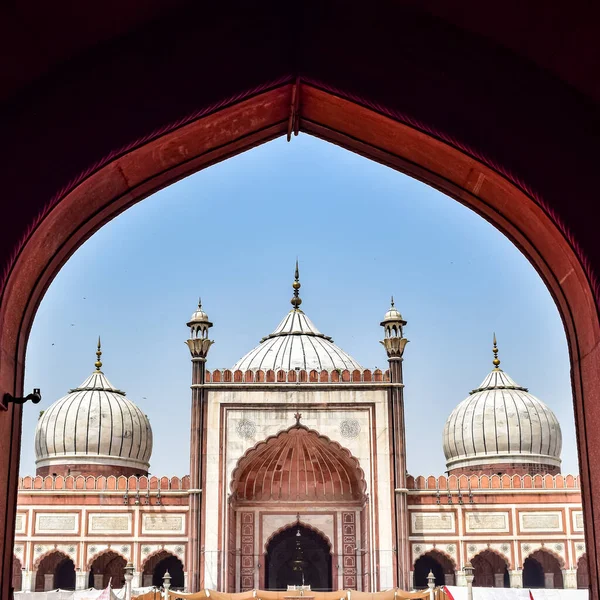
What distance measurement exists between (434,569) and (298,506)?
3240mm

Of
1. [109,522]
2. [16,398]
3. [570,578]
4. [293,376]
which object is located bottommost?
[570,578]

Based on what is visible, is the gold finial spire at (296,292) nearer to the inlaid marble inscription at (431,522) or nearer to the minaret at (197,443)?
the minaret at (197,443)

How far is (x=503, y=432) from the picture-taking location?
71.4 feet

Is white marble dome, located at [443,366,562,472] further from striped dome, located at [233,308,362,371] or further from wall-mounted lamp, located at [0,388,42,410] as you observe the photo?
wall-mounted lamp, located at [0,388,42,410]

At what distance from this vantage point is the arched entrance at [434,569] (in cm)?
1889

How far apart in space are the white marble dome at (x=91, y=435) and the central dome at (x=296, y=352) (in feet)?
10.1

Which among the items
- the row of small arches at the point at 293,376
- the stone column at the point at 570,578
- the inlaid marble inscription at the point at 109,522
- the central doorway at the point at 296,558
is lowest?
the stone column at the point at 570,578

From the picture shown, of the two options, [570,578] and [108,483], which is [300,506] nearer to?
[108,483]

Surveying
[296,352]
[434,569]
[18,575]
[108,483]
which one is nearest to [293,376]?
[296,352]

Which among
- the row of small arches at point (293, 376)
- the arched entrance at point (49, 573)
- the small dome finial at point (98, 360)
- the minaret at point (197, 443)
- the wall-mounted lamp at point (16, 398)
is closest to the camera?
the wall-mounted lamp at point (16, 398)

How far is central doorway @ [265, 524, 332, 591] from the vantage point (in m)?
19.5

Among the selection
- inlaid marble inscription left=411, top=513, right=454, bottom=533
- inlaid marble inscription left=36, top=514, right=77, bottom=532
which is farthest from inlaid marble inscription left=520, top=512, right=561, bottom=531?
inlaid marble inscription left=36, top=514, right=77, bottom=532

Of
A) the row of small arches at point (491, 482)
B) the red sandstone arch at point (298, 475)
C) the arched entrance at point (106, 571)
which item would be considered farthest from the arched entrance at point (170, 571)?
the row of small arches at point (491, 482)

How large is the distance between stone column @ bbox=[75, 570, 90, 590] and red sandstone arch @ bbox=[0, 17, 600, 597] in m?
14.4
